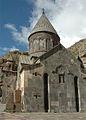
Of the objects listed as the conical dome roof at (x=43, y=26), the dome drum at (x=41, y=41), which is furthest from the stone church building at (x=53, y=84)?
the conical dome roof at (x=43, y=26)

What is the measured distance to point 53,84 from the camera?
38.8 ft

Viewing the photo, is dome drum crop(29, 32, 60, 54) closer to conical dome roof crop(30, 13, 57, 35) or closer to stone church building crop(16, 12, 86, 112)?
conical dome roof crop(30, 13, 57, 35)

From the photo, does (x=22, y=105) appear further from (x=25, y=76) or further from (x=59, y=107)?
(x=59, y=107)

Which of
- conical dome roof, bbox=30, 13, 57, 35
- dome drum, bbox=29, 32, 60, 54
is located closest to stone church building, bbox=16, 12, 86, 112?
dome drum, bbox=29, 32, 60, 54

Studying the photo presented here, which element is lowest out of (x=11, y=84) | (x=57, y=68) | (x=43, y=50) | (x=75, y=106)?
(x=75, y=106)

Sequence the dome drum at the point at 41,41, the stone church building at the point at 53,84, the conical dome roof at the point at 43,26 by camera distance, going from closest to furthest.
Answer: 1. the stone church building at the point at 53,84
2. the dome drum at the point at 41,41
3. the conical dome roof at the point at 43,26

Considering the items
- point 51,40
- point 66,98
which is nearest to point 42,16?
point 51,40

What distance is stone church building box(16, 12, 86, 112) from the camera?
10969mm

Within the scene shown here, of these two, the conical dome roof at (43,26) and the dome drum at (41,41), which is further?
the conical dome roof at (43,26)

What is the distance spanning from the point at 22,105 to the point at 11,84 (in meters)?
6.38

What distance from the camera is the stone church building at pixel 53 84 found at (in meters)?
11.0

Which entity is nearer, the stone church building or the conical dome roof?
the stone church building

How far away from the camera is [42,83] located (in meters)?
11.6

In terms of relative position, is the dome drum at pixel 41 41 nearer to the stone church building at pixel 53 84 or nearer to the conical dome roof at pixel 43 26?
the conical dome roof at pixel 43 26
